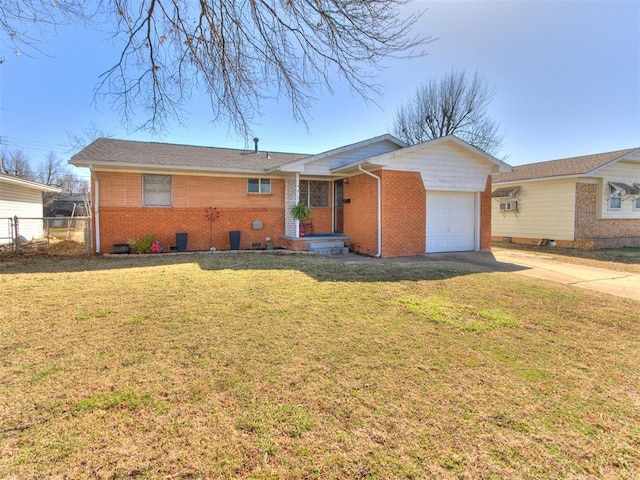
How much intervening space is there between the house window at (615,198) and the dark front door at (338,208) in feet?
38.4

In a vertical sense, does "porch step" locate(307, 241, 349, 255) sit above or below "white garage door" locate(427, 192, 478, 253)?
below

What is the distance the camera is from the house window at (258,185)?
44.9 feet

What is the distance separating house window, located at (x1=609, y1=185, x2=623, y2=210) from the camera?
15.0 metres

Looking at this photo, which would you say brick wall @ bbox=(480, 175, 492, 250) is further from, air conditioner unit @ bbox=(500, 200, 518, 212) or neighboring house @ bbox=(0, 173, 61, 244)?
neighboring house @ bbox=(0, 173, 61, 244)

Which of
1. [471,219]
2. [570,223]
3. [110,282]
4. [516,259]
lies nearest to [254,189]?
[110,282]

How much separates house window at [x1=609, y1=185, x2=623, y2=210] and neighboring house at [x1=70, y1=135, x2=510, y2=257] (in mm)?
6558

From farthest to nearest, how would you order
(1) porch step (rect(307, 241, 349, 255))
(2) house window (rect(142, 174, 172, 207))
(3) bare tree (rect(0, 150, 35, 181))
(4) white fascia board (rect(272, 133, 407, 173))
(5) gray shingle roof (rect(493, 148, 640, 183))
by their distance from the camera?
(3) bare tree (rect(0, 150, 35, 181)) → (5) gray shingle roof (rect(493, 148, 640, 183)) → (1) porch step (rect(307, 241, 349, 255)) → (2) house window (rect(142, 174, 172, 207)) → (4) white fascia board (rect(272, 133, 407, 173))

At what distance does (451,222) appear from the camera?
12.5m

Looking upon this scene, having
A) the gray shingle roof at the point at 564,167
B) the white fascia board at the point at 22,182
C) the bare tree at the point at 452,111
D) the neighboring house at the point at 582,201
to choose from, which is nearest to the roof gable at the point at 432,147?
the gray shingle roof at the point at 564,167

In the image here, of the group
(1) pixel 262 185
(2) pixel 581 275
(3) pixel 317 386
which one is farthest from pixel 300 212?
(3) pixel 317 386

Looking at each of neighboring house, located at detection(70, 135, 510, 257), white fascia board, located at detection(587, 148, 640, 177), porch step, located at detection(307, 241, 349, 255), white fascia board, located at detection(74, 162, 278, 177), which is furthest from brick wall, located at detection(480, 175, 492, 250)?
white fascia board, located at detection(74, 162, 278, 177)

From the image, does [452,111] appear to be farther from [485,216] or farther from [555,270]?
[555,270]

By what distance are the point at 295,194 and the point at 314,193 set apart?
67.3 inches

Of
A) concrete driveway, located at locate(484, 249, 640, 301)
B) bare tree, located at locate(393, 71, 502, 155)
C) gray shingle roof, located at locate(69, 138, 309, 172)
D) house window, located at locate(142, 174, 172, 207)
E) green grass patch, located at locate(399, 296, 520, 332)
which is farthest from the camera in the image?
bare tree, located at locate(393, 71, 502, 155)
